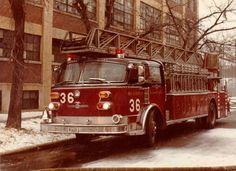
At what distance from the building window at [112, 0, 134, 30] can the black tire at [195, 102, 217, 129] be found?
1539cm

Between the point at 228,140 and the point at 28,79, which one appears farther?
the point at 28,79

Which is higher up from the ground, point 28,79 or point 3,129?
point 28,79

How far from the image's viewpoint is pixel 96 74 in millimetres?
11172

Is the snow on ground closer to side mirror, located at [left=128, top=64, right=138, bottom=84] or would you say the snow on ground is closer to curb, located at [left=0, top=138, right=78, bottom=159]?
curb, located at [left=0, top=138, right=78, bottom=159]

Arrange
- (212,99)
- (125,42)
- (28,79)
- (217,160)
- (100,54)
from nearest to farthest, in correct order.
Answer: (217,160) → (100,54) → (125,42) → (212,99) → (28,79)

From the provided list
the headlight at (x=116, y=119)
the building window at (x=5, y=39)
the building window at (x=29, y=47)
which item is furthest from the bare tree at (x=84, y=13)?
the headlight at (x=116, y=119)

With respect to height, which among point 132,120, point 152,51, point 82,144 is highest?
point 152,51

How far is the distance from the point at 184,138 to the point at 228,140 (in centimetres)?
139

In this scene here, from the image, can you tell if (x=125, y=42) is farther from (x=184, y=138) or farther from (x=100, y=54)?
(x=184, y=138)

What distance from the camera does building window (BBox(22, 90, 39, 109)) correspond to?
23.6 meters

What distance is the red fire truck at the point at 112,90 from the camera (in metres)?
10.8

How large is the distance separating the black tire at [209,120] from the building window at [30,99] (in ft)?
33.5

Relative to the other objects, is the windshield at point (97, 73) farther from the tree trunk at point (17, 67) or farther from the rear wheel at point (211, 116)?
the rear wheel at point (211, 116)

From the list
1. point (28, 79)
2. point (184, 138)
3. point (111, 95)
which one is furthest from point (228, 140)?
point (28, 79)
